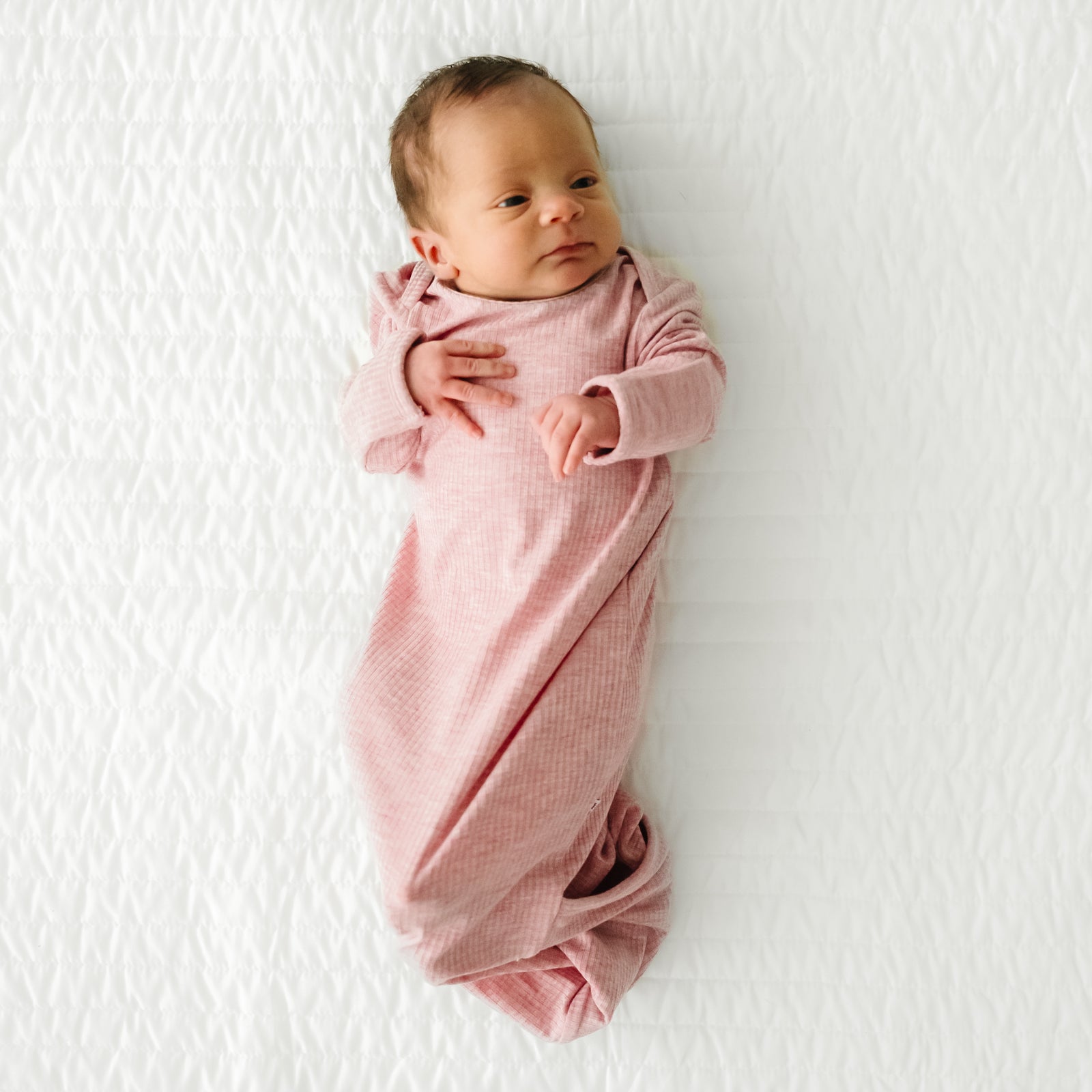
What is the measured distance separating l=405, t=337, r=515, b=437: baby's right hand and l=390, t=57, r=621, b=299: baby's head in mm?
69

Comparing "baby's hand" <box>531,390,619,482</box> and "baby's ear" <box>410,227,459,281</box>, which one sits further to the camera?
"baby's ear" <box>410,227,459,281</box>

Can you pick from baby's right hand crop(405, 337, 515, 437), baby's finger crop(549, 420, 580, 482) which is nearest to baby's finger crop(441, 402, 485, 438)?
baby's right hand crop(405, 337, 515, 437)

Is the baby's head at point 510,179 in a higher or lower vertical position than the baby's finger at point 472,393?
higher

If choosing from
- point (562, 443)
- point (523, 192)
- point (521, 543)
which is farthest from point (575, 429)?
point (523, 192)

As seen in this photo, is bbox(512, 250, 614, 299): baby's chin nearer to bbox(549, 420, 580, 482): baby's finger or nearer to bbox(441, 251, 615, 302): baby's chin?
bbox(441, 251, 615, 302): baby's chin

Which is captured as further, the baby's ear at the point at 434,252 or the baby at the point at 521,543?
the baby's ear at the point at 434,252

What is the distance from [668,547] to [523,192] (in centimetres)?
37

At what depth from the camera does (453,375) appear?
3.19 feet

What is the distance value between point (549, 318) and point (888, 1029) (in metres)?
0.77

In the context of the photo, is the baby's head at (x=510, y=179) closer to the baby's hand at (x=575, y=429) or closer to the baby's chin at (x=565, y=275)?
the baby's chin at (x=565, y=275)

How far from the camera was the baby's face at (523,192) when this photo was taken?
0.95m

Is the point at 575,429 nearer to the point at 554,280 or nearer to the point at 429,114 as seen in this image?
the point at 554,280

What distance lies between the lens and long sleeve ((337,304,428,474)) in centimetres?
97

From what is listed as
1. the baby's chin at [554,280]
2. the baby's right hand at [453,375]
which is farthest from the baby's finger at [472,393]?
the baby's chin at [554,280]
